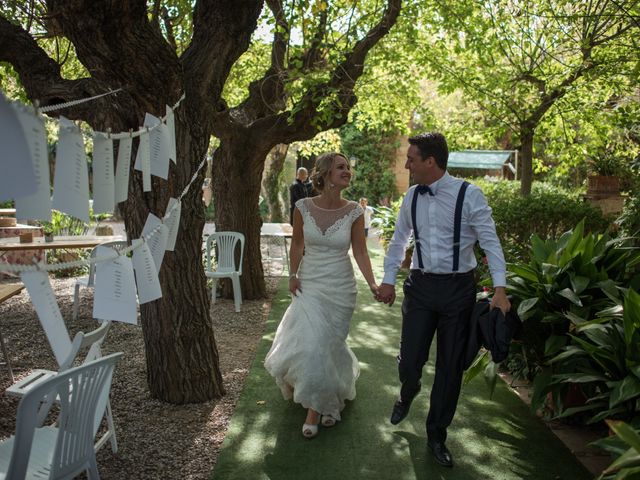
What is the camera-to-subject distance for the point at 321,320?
14.9 ft

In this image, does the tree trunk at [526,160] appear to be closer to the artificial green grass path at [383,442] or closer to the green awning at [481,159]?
Answer: the artificial green grass path at [383,442]

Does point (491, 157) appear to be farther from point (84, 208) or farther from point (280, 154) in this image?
point (84, 208)

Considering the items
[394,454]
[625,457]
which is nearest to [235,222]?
[394,454]

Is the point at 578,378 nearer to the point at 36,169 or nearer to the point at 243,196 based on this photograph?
the point at 36,169

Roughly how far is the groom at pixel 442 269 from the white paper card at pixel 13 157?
7.83ft

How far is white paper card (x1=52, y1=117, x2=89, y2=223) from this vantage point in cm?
272

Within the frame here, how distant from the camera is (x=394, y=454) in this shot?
13.6 ft

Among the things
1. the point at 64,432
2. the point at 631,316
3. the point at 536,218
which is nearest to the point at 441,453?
the point at 631,316

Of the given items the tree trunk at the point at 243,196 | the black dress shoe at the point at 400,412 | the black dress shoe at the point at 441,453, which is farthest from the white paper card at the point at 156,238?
the tree trunk at the point at 243,196

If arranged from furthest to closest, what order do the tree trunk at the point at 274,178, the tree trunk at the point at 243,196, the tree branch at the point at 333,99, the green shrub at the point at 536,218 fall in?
1. the tree trunk at the point at 274,178
2. the tree trunk at the point at 243,196
3. the green shrub at the point at 536,218
4. the tree branch at the point at 333,99

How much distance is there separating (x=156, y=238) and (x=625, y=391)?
9.29ft

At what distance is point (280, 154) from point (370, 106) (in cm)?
518

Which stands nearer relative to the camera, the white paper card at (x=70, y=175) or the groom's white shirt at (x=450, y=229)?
the white paper card at (x=70, y=175)

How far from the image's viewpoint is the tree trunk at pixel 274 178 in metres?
16.8
